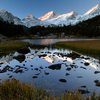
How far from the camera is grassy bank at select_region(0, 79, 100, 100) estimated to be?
14.9 meters

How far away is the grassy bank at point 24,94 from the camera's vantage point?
1488cm

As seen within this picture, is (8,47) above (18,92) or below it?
below

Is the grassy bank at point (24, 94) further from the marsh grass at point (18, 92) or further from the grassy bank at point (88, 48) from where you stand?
the grassy bank at point (88, 48)

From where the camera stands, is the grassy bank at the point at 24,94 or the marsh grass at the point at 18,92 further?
the marsh grass at the point at 18,92

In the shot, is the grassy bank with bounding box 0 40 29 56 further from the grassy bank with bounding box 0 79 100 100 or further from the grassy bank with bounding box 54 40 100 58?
the grassy bank with bounding box 0 79 100 100

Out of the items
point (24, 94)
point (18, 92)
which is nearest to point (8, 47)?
point (18, 92)

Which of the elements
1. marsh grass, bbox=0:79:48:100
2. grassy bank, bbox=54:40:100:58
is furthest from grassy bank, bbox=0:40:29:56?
marsh grass, bbox=0:79:48:100

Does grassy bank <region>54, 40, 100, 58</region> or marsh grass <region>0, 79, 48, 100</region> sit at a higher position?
marsh grass <region>0, 79, 48, 100</region>

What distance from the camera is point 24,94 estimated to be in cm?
1609

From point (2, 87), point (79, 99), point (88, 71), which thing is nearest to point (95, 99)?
point (79, 99)

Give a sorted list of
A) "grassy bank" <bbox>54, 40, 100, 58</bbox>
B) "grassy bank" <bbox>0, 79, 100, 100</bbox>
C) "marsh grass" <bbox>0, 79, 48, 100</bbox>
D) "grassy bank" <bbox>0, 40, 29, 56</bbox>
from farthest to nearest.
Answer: "grassy bank" <bbox>0, 40, 29, 56</bbox>, "grassy bank" <bbox>54, 40, 100, 58</bbox>, "marsh grass" <bbox>0, 79, 48, 100</bbox>, "grassy bank" <bbox>0, 79, 100, 100</bbox>

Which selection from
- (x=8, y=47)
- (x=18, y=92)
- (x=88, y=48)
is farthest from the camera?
(x=8, y=47)

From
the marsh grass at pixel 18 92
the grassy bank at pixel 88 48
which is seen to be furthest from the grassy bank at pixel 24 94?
the grassy bank at pixel 88 48

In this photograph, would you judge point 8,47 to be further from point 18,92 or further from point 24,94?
point 24,94
